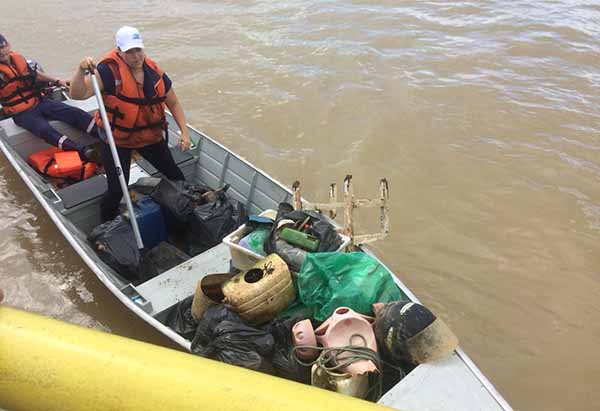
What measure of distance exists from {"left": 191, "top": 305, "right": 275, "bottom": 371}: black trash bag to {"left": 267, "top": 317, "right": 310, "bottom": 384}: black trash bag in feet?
0.27

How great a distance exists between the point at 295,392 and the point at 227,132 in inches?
272

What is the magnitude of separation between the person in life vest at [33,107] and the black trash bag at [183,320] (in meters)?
2.99

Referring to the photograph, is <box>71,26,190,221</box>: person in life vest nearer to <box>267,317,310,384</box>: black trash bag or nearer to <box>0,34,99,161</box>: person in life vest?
<box>0,34,99,161</box>: person in life vest

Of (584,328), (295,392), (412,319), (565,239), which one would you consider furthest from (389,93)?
(295,392)

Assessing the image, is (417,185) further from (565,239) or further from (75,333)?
(75,333)

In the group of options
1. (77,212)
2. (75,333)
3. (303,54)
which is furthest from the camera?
(303,54)

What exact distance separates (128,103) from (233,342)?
2.72 metres

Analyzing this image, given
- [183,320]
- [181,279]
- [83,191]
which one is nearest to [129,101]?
[83,191]

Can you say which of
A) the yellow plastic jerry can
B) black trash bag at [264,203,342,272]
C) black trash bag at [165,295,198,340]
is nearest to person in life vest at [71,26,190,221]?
black trash bag at [165,295,198,340]

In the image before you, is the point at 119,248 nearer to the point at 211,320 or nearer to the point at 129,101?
the point at 129,101

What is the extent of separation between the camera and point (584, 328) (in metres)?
4.92

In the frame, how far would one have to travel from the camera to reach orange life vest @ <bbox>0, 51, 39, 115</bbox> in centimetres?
637

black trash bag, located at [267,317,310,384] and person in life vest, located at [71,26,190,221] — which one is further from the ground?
person in life vest, located at [71,26,190,221]

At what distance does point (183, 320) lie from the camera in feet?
13.5
